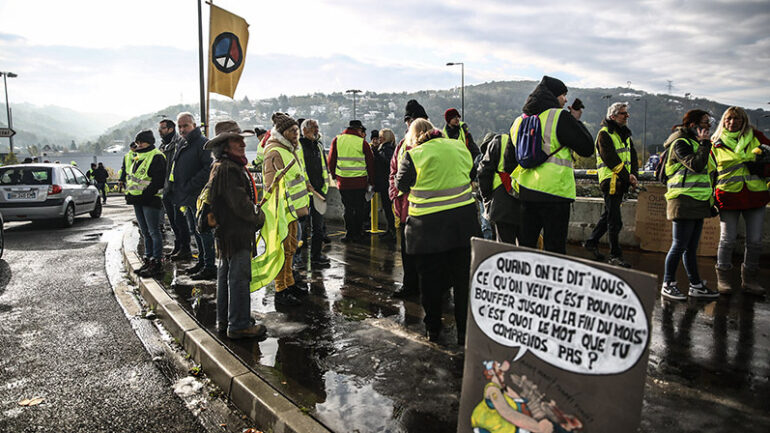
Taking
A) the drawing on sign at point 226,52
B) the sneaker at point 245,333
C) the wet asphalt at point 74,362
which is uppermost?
the drawing on sign at point 226,52

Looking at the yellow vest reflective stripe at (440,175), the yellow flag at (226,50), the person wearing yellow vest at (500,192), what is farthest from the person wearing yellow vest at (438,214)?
the yellow flag at (226,50)

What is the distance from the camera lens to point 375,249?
334 inches

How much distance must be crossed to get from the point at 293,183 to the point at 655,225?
5403mm

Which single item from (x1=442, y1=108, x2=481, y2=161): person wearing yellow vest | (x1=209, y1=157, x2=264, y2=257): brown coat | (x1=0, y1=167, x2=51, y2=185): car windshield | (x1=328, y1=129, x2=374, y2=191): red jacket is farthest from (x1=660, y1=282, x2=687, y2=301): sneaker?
(x1=0, y1=167, x2=51, y2=185): car windshield

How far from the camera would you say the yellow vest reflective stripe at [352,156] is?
334 inches

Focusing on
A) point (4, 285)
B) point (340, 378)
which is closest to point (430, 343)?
point (340, 378)

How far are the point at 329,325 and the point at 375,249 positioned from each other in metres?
3.71

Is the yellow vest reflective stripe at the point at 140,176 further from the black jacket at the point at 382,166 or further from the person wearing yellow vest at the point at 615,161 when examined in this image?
the person wearing yellow vest at the point at 615,161

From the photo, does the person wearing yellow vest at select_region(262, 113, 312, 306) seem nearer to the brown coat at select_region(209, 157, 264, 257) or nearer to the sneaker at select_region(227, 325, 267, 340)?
the brown coat at select_region(209, 157, 264, 257)

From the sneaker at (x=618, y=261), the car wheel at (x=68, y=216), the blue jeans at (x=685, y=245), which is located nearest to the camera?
the blue jeans at (x=685, y=245)

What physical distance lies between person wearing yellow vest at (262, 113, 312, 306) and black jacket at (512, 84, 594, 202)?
241 cm

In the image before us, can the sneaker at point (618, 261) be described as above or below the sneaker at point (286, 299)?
above

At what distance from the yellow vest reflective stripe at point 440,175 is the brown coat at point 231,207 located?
57.3 inches

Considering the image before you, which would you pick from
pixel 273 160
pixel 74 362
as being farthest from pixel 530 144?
pixel 74 362
